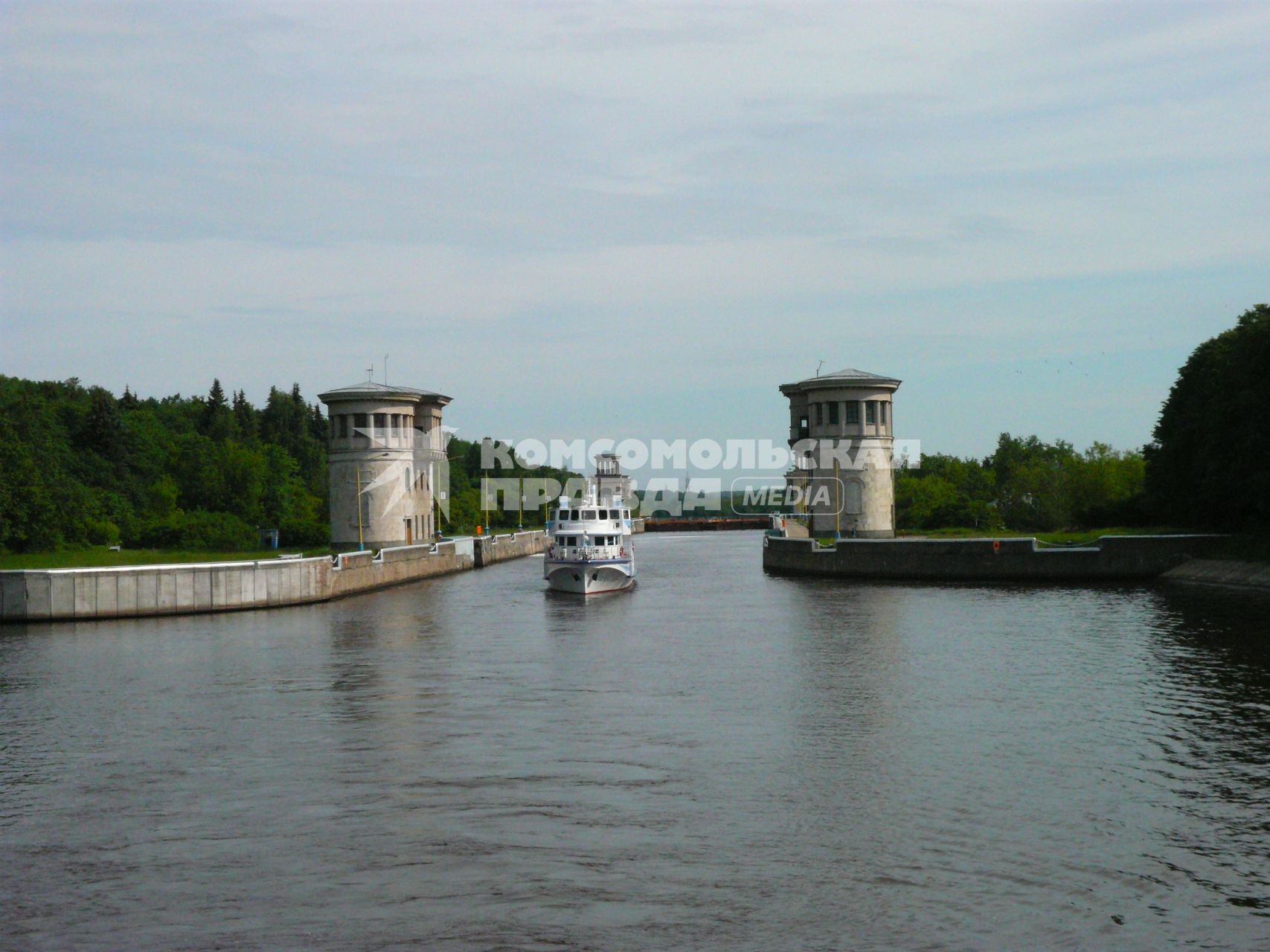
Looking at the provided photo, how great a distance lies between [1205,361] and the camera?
80.2m

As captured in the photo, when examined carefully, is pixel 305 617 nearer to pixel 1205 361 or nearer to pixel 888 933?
pixel 888 933

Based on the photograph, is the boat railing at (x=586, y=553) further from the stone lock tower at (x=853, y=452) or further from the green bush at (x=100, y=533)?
the green bush at (x=100, y=533)

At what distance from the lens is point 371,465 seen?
335 ft

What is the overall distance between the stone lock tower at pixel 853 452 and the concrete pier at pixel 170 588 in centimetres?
3798

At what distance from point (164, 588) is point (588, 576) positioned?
23.2 m

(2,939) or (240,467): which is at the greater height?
(240,467)

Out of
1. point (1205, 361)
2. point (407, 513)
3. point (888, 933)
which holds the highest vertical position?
point (1205, 361)

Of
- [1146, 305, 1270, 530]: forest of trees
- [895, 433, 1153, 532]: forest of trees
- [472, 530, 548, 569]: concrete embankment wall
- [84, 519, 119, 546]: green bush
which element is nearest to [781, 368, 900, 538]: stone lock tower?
[895, 433, 1153, 532]: forest of trees

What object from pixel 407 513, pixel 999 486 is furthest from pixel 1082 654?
pixel 999 486

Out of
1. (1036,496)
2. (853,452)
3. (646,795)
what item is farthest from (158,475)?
(646,795)

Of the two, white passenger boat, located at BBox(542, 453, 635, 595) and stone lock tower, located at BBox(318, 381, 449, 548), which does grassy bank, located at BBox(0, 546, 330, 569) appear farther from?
white passenger boat, located at BBox(542, 453, 635, 595)

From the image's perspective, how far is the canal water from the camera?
18.0m

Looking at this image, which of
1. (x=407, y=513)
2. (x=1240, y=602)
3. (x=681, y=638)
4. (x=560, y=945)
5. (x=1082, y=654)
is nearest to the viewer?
(x=560, y=945)

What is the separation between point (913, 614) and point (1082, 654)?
1453 centimetres
